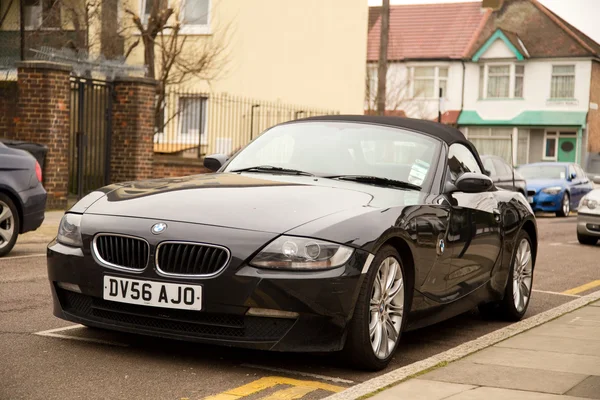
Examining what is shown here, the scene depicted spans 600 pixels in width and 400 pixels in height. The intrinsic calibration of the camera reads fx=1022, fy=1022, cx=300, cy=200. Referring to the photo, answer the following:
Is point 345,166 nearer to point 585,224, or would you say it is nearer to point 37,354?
point 37,354

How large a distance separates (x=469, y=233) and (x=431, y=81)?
47.4 metres

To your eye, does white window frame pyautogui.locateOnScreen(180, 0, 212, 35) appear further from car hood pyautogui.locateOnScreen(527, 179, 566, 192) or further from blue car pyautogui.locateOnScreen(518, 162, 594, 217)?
car hood pyautogui.locateOnScreen(527, 179, 566, 192)

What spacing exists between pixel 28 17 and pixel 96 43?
16.5 feet

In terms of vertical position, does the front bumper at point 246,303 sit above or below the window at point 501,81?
below

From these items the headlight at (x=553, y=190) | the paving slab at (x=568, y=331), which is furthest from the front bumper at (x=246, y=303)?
the headlight at (x=553, y=190)

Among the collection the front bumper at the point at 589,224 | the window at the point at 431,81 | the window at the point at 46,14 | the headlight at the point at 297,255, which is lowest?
Result: the front bumper at the point at 589,224

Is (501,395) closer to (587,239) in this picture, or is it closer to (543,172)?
(587,239)

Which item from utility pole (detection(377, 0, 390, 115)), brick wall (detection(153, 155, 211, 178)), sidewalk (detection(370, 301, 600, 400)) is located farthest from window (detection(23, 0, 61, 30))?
sidewalk (detection(370, 301, 600, 400))

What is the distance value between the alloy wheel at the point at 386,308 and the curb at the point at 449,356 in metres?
0.22

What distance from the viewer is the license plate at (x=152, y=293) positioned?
549 centimetres

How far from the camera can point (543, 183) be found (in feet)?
91.5

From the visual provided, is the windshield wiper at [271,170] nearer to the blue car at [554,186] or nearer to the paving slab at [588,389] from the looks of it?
the paving slab at [588,389]

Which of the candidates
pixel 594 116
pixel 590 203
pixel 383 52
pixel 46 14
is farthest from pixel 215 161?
pixel 594 116

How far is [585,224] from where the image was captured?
17.3 meters
